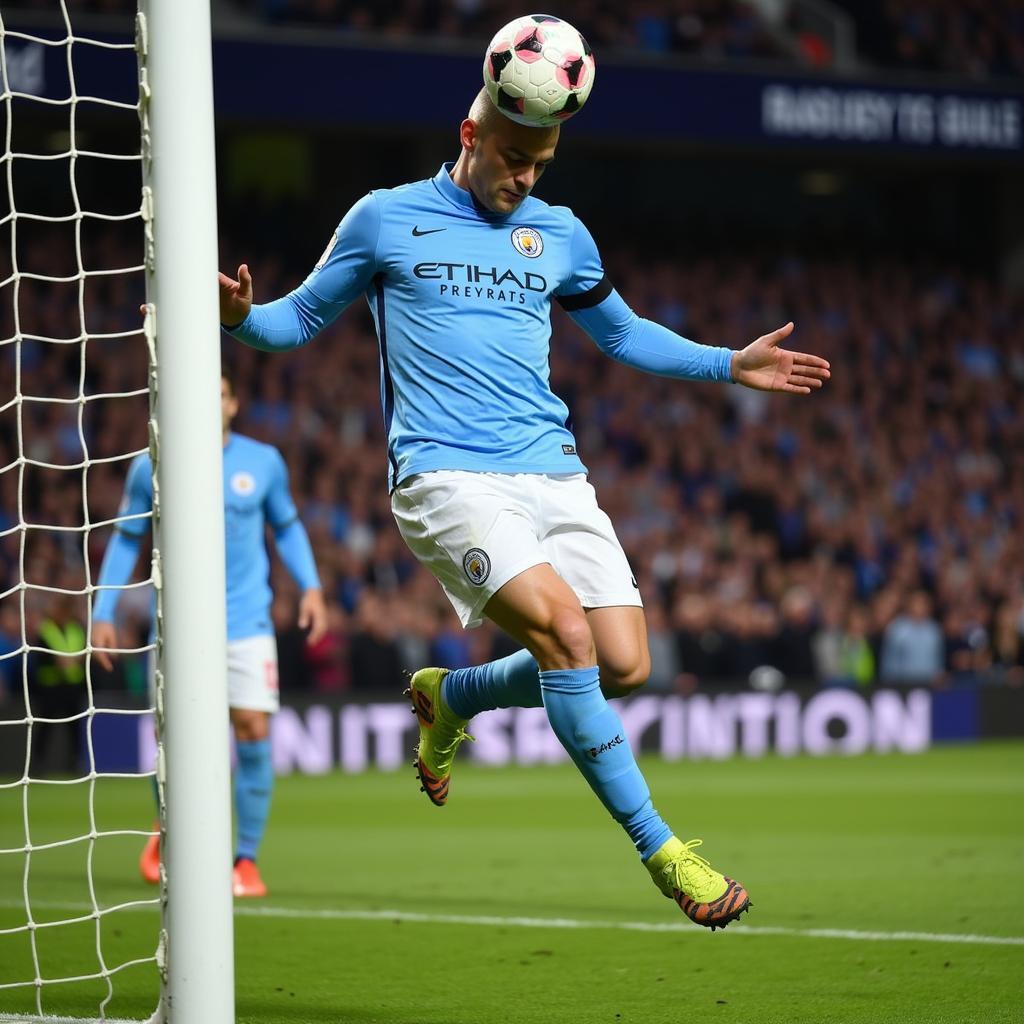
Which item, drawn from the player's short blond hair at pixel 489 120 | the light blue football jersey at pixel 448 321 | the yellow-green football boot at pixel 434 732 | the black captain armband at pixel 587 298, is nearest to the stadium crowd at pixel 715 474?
the yellow-green football boot at pixel 434 732

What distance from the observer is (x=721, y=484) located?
65.9ft

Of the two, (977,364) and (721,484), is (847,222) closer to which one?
(977,364)

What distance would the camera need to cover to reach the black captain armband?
5.13m

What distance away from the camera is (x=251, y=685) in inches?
299

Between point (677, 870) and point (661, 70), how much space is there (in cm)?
1712

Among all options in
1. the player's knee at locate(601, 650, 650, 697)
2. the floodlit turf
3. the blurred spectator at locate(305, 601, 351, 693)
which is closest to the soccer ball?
the player's knee at locate(601, 650, 650, 697)

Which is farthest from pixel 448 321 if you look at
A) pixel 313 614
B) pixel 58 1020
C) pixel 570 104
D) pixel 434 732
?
pixel 313 614

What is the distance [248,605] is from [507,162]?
342 cm

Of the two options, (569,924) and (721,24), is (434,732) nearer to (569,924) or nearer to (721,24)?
(569,924)

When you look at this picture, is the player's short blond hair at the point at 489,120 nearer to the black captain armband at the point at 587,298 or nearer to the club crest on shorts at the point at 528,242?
the club crest on shorts at the point at 528,242

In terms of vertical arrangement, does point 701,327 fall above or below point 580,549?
above

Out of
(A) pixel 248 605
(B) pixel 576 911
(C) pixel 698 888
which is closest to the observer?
(C) pixel 698 888

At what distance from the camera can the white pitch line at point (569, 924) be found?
230 inches

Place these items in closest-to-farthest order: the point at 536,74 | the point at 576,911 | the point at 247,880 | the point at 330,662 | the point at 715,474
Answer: the point at 536,74 → the point at 576,911 → the point at 247,880 → the point at 330,662 → the point at 715,474
